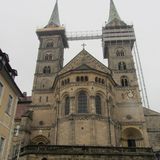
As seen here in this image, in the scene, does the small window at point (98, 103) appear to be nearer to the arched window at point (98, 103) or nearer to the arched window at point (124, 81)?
the arched window at point (98, 103)

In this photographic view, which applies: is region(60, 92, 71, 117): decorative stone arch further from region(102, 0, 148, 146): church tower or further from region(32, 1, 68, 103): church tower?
region(102, 0, 148, 146): church tower

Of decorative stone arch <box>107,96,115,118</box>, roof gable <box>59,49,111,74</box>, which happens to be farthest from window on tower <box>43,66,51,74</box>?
decorative stone arch <box>107,96,115,118</box>

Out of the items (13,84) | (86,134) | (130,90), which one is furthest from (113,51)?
(13,84)

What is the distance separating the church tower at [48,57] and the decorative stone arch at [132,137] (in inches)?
612

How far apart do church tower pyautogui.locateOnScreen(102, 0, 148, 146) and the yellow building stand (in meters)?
21.4

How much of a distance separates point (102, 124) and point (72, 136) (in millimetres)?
4510

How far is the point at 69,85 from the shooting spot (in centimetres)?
3491

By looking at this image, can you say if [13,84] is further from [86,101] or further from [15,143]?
[15,143]

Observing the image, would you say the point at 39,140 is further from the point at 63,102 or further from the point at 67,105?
the point at 67,105

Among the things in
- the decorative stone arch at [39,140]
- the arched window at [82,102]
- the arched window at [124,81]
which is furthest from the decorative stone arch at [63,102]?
the arched window at [124,81]

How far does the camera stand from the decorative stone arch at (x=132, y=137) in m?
35.9

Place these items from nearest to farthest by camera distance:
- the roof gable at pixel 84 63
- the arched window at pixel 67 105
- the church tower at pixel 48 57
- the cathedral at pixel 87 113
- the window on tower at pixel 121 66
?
the cathedral at pixel 87 113 < the arched window at pixel 67 105 < the roof gable at pixel 84 63 < the church tower at pixel 48 57 < the window on tower at pixel 121 66

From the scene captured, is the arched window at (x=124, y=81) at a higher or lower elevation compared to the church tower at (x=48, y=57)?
lower

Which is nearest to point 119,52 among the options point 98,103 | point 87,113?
point 98,103
